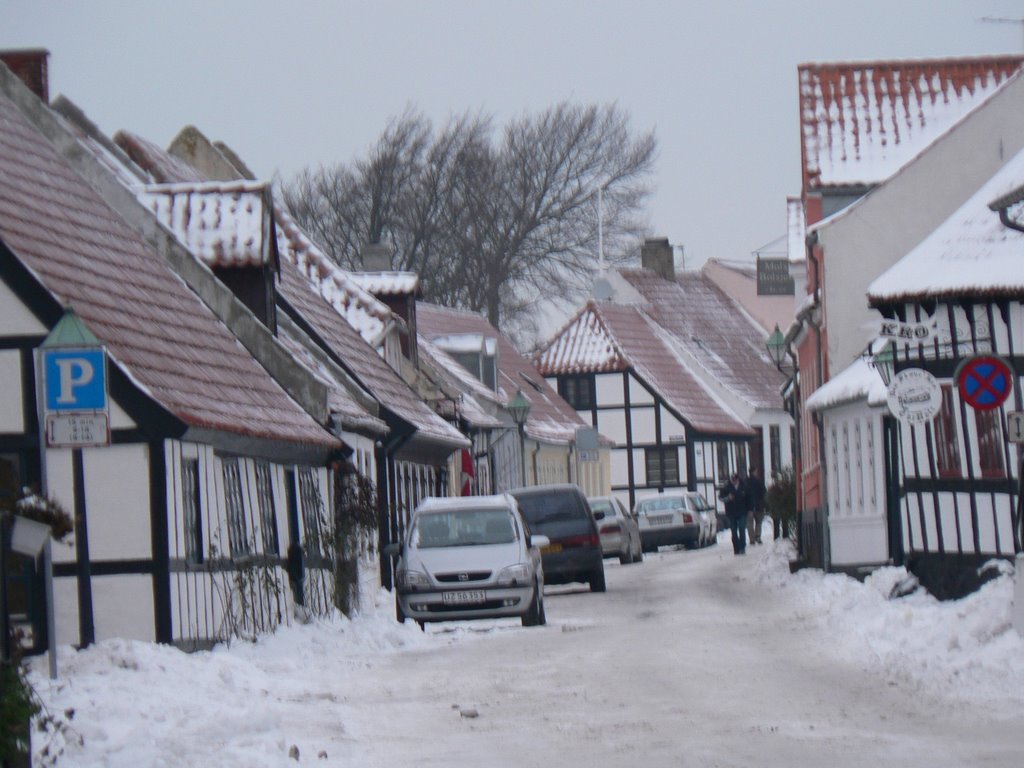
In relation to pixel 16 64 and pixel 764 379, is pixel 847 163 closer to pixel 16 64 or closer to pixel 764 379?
pixel 16 64

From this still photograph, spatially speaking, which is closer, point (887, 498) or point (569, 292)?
point (887, 498)

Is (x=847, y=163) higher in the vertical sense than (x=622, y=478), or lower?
higher

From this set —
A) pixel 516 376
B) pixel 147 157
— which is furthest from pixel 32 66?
pixel 516 376

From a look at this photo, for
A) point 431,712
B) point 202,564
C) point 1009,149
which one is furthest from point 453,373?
point 431,712

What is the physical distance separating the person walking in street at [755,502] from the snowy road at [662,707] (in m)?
24.0

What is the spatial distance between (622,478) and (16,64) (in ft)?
141

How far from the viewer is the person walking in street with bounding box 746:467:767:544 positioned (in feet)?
154

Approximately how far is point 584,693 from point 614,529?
93.1 feet

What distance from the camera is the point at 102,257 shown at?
21.5m

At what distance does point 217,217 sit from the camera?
26.4m

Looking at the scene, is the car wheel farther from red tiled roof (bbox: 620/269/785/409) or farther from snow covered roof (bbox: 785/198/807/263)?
red tiled roof (bbox: 620/269/785/409)

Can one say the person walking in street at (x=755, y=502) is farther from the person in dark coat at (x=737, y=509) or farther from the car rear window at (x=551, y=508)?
the car rear window at (x=551, y=508)

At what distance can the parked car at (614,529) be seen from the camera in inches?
1700

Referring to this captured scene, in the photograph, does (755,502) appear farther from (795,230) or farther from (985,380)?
(985,380)
